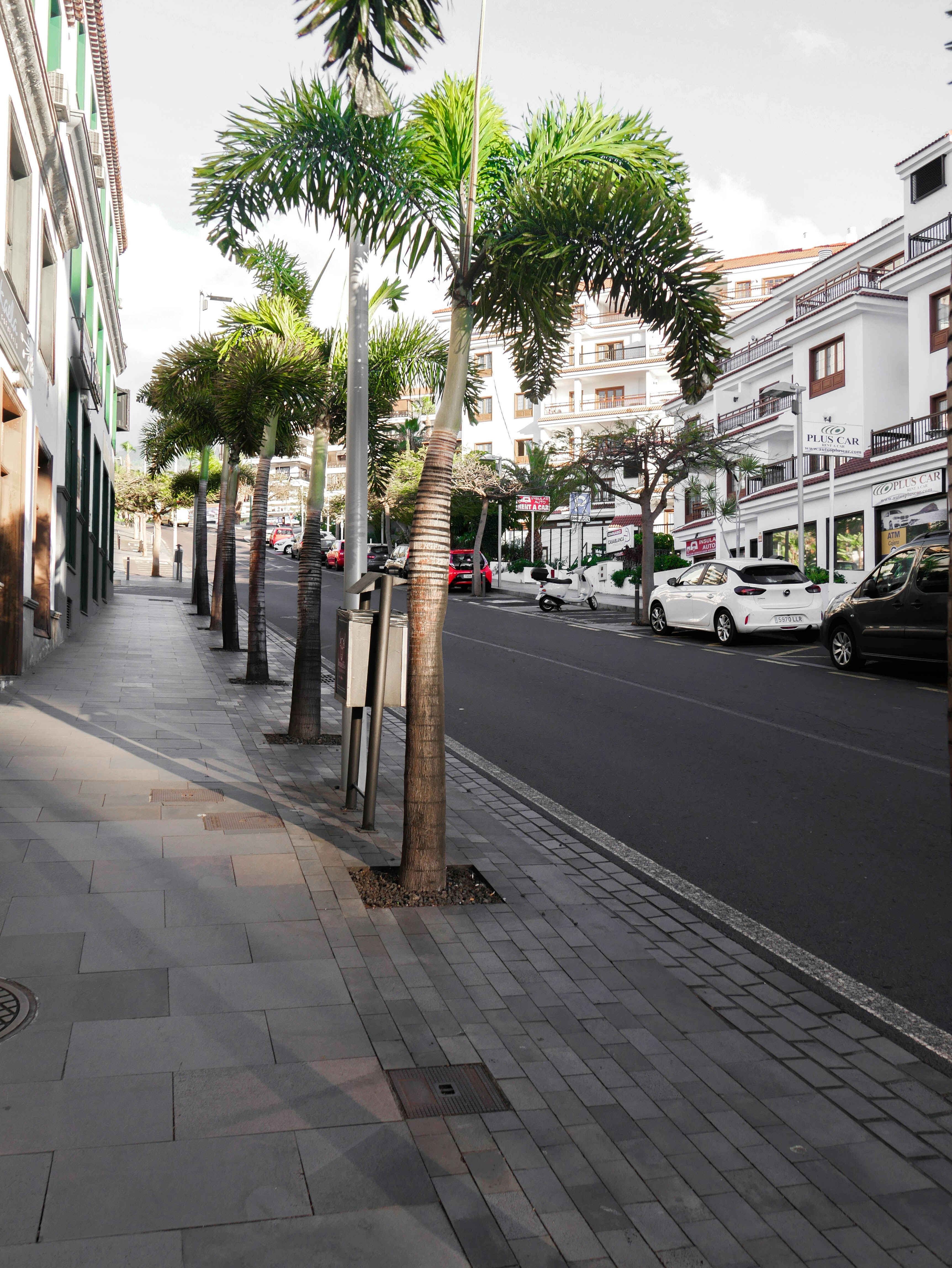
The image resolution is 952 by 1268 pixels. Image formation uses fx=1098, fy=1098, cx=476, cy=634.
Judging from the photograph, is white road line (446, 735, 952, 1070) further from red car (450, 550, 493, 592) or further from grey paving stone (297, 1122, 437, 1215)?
red car (450, 550, 493, 592)

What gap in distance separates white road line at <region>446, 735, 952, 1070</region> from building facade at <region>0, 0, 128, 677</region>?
9.02 m

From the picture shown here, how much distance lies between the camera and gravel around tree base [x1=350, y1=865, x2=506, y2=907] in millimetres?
5762

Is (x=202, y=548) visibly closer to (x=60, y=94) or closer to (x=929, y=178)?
(x=60, y=94)

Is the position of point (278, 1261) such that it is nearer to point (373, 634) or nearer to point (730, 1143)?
point (730, 1143)

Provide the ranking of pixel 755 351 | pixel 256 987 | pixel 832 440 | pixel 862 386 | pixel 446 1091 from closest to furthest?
1. pixel 446 1091
2. pixel 256 987
3. pixel 832 440
4. pixel 862 386
5. pixel 755 351

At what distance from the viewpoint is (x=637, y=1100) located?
370 centimetres

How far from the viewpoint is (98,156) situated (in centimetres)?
2120

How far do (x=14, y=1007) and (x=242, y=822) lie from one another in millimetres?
2969

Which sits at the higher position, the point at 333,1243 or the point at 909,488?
the point at 909,488

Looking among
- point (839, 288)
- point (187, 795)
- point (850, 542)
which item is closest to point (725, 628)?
point (187, 795)

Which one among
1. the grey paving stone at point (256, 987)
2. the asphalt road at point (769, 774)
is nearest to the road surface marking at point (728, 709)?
the asphalt road at point (769, 774)

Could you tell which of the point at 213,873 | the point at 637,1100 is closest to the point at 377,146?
the point at 213,873

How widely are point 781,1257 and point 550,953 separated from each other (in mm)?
2277

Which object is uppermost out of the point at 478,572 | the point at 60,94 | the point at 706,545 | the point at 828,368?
the point at 828,368
